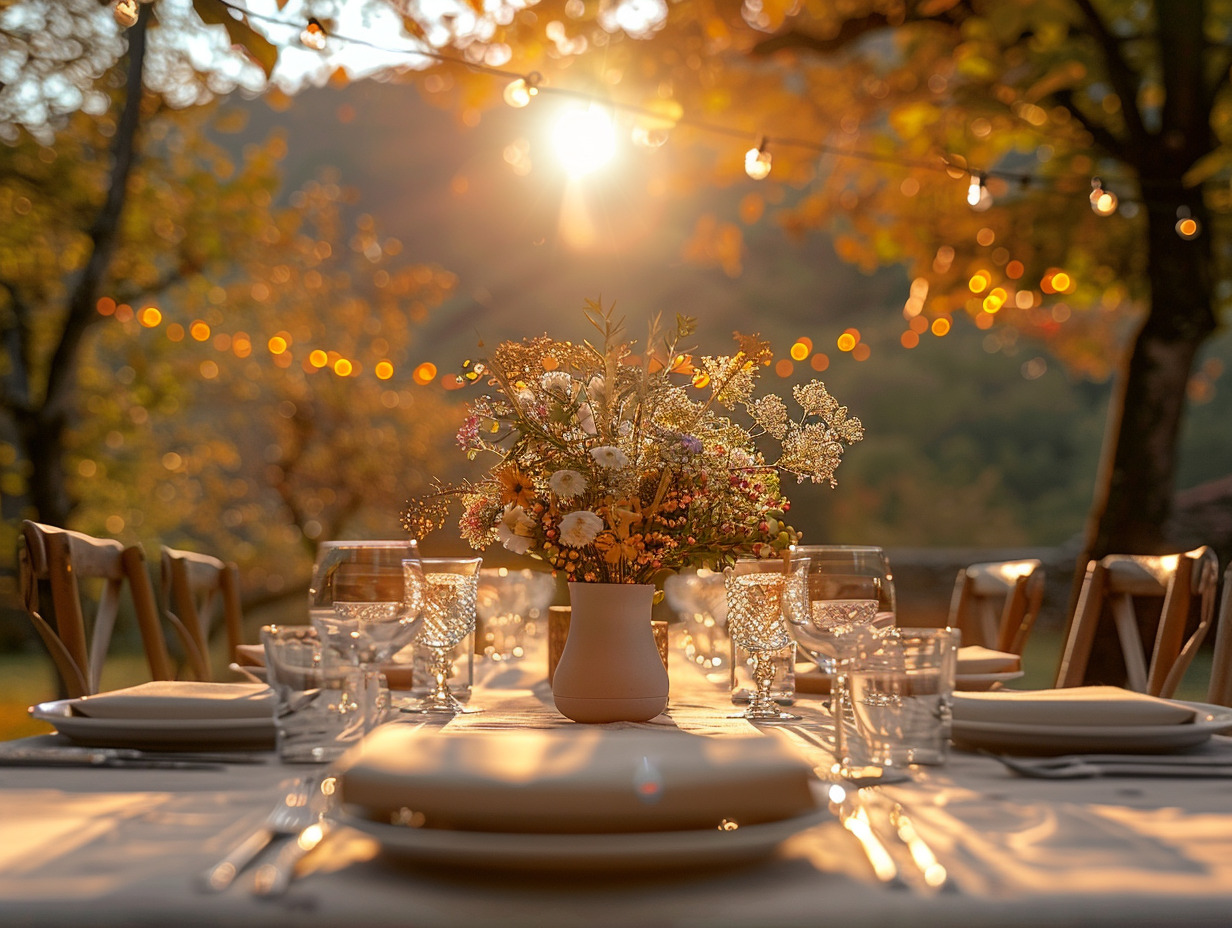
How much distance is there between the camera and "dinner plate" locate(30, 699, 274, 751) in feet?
3.65

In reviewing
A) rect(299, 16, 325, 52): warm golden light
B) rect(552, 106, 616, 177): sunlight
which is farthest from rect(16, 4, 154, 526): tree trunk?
rect(299, 16, 325, 52): warm golden light

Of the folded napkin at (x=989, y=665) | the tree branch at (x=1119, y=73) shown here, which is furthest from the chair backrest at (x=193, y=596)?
the tree branch at (x=1119, y=73)

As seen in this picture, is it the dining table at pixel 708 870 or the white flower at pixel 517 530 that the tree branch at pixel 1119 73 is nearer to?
the white flower at pixel 517 530

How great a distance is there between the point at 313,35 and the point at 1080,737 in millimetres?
2618

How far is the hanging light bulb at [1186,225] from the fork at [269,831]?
4591 millimetres

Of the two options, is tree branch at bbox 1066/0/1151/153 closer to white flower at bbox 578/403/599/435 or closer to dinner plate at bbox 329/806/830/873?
white flower at bbox 578/403/599/435

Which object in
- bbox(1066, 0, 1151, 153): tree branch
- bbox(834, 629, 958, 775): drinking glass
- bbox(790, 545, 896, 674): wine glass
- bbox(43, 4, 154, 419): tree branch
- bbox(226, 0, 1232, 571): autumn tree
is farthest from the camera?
bbox(43, 4, 154, 419): tree branch

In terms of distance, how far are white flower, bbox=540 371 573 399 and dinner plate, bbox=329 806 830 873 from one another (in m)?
0.80

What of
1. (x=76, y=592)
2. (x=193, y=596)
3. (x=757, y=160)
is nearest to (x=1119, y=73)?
(x=757, y=160)

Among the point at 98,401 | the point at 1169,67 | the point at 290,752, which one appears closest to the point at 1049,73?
the point at 1169,67

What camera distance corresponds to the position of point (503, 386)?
141 centimetres

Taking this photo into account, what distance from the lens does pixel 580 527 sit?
132 centimetres

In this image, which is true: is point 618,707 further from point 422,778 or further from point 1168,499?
point 1168,499

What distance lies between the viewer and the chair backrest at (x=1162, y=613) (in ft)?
5.94
